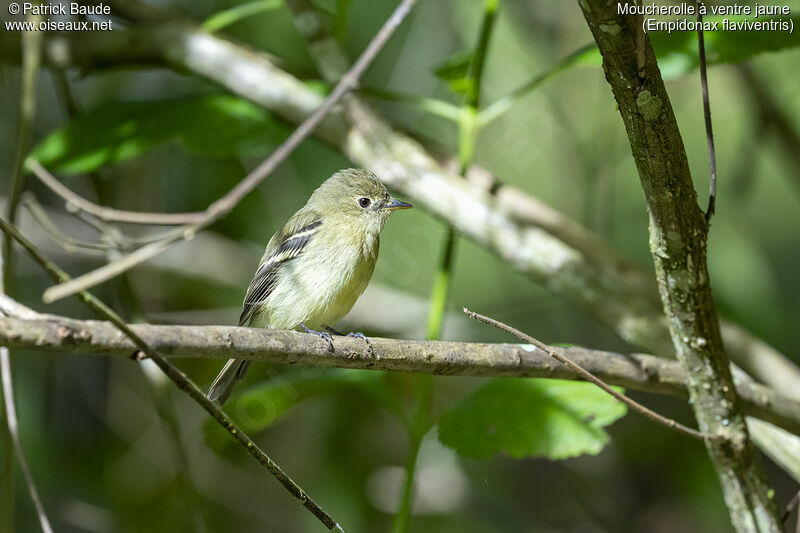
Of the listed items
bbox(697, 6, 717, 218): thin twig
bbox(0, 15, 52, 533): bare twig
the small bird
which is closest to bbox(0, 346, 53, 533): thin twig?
bbox(0, 15, 52, 533): bare twig

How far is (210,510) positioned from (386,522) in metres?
1.27

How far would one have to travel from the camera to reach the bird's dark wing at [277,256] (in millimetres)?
3512

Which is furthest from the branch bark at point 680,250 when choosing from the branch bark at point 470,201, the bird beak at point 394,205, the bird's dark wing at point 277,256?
the bird's dark wing at point 277,256

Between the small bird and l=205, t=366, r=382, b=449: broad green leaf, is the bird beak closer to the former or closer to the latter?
the small bird

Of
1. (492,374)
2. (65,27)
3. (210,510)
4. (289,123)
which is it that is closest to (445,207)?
(289,123)

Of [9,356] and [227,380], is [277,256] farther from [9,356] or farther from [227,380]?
[9,356]

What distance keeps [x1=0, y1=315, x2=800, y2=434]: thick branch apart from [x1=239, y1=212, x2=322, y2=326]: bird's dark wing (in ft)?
4.52

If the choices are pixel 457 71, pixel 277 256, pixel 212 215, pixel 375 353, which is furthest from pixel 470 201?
pixel 212 215

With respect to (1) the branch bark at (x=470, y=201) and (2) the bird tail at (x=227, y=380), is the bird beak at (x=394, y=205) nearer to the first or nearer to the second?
(1) the branch bark at (x=470, y=201)

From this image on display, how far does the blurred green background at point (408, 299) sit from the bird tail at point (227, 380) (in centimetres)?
175

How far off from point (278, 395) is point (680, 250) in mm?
1718

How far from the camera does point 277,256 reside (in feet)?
11.6

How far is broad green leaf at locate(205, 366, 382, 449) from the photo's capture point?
3.01 metres

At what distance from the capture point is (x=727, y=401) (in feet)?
8.21
